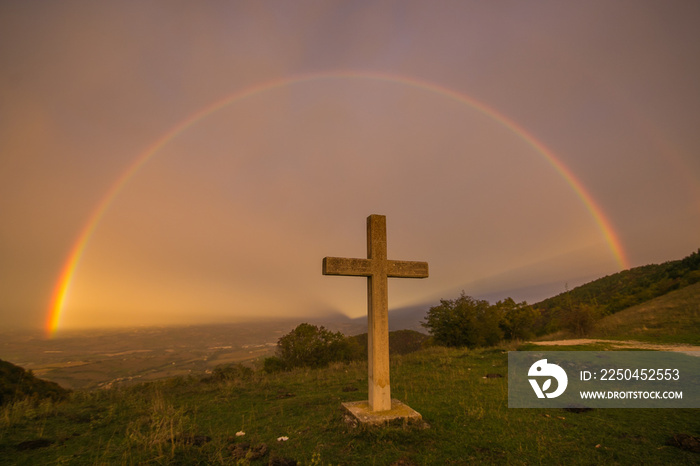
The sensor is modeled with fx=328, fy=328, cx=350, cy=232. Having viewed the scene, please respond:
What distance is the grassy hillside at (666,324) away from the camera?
16.5m

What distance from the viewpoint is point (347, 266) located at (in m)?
7.20

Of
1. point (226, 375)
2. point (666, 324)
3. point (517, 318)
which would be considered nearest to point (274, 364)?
point (226, 375)

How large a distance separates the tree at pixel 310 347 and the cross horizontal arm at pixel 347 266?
73.5 ft

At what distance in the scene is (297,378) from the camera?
44.0 ft

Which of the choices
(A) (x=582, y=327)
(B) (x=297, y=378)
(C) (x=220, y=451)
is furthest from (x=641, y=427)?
(A) (x=582, y=327)

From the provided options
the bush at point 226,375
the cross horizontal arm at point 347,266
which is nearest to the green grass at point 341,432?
the cross horizontal arm at point 347,266

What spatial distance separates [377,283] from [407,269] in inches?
37.3

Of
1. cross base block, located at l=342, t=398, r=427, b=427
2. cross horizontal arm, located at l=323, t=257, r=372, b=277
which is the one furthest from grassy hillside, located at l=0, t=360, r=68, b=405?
cross horizontal arm, located at l=323, t=257, r=372, b=277

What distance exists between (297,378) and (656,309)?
30.2 meters

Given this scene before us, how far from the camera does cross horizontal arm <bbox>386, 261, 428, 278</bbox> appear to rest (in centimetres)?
771

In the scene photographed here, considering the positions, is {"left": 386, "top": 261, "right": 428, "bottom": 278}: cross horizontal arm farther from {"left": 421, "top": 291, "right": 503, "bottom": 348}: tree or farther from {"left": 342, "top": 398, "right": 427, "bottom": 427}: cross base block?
{"left": 421, "top": 291, "right": 503, "bottom": 348}: tree

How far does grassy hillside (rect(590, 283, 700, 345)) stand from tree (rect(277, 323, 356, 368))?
1959 centimetres

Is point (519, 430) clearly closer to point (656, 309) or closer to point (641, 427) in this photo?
point (641, 427)

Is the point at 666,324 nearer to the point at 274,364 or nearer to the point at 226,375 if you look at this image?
the point at 226,375
